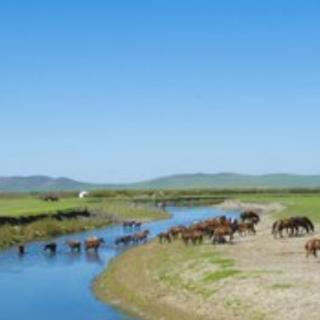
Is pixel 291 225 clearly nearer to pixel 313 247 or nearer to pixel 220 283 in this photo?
pixel 313 247

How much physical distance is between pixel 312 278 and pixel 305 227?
24291 millimetres

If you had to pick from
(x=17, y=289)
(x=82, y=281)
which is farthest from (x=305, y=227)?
(x=17, y=289)

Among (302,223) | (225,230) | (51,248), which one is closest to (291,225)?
(302,223)

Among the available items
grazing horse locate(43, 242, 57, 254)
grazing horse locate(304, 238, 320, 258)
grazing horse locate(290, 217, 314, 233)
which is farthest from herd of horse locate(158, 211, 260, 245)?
grazing horse locate(304, 238, 320, 258)

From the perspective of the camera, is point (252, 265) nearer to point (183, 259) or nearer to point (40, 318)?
point (183, 259)

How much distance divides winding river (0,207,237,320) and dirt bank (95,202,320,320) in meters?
1.18

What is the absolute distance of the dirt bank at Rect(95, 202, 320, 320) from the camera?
32.5 m

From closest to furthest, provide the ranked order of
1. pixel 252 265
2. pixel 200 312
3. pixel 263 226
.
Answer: pixel 200 312 < pixel 252 265 < pixel 263 226

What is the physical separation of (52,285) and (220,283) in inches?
458

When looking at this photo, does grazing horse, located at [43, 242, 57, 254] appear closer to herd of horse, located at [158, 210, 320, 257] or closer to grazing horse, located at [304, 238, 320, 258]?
herd of horse, located at [158, 210, 320, 257]

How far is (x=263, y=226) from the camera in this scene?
2800 inches

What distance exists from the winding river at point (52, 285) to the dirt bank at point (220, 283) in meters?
1.18

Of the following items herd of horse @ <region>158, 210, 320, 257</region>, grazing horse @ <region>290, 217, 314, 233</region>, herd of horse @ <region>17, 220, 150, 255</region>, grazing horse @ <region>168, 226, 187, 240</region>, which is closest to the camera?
herd of horse @ <region>158, 210, 320, 257</region>

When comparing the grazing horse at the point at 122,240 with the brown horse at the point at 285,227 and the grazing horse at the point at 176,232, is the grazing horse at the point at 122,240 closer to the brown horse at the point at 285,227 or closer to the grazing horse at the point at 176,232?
the grazing horse at the point at 176,232
